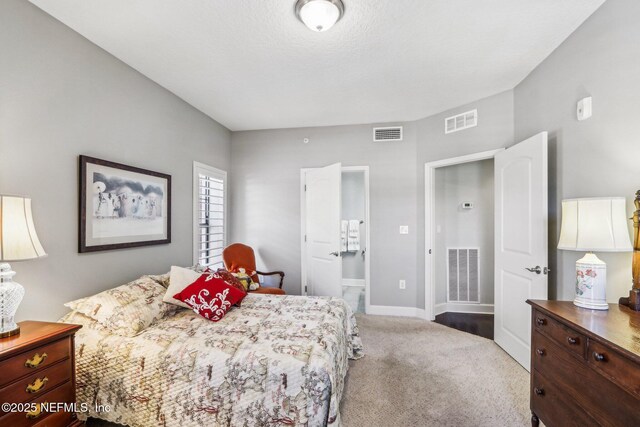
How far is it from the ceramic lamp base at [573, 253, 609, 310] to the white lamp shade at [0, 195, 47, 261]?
113 inches

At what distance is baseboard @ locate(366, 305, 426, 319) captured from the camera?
3935mm

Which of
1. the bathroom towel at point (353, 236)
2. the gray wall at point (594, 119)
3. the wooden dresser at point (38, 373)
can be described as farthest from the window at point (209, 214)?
the gray wall at point (594, 119)

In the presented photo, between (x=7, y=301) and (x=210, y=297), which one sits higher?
(x=7, y=301)

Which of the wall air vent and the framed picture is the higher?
the framed picture

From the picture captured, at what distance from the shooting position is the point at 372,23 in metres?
1.98

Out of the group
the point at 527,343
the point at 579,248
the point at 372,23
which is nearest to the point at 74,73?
the point at 372,23

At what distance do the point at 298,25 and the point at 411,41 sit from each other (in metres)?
Answer: 0.87

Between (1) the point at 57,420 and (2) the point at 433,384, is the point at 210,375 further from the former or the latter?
(2) the point at 433,384

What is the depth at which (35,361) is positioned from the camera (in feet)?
4.50

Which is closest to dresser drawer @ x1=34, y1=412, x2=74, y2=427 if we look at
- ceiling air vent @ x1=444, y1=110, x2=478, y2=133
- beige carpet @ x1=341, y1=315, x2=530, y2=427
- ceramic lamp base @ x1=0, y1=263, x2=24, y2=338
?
ceramic lamp base @ x1=0, y1=263, x2=24, y2=338

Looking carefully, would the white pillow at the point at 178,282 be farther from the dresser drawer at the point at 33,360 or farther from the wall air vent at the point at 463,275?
the wall air vent at the point at 463,275

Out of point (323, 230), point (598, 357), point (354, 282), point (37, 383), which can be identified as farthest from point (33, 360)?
point (354, 282)

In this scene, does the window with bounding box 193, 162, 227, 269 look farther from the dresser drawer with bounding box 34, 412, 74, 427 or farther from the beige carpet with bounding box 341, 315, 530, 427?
the beige carpet with bounding box 341, 315, 530, 427

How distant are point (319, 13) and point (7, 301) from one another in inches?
90.8
